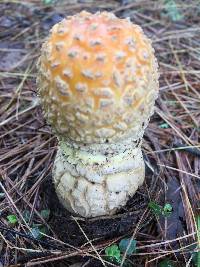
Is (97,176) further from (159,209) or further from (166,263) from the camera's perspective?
(166,263)

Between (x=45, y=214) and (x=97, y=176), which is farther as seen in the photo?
(x=45, y=214)

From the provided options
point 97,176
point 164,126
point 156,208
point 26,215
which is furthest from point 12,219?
point 164,126

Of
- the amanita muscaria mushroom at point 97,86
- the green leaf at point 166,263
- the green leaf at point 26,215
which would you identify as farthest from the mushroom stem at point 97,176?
the green leaf at point 166,263

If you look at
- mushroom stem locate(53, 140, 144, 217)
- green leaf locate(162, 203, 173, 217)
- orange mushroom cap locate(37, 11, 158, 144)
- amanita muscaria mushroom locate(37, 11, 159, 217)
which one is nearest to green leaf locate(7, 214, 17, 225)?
mushroom stem locate(53, 140, 144, 217)

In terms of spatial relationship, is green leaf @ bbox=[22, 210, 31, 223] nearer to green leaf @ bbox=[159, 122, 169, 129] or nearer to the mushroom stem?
the mushroom stem

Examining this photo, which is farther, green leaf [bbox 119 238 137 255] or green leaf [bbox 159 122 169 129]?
green leaf [bbox 159 122 169 129]

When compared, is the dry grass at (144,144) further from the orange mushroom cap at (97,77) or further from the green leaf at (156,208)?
the orange mushroom cap at (97,77)
